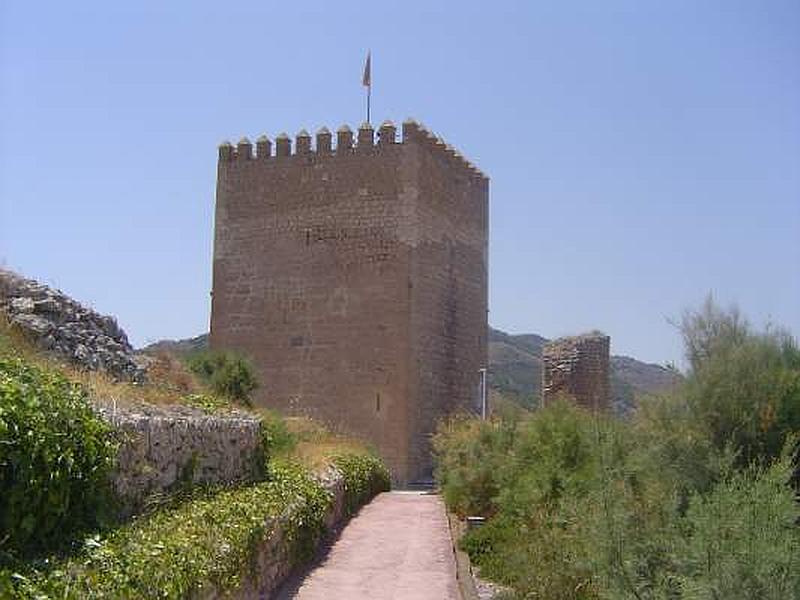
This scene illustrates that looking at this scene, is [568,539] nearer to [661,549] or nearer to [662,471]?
[662,471]

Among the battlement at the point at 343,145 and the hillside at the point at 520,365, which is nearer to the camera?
the battlement at the point at 343,145

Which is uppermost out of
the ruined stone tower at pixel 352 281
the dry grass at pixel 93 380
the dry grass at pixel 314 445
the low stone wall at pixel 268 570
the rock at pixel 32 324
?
the ruined stone tower at pixel 352 281

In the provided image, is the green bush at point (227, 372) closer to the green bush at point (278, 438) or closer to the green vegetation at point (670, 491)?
the green bush at point (278, 438)

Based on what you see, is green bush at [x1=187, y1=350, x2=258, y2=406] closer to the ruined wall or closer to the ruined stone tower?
the ruined stone tower

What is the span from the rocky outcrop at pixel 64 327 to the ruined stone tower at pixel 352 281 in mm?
10750

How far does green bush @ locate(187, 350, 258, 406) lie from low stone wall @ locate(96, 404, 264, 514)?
28.1 ft

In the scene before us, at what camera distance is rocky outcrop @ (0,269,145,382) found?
9.41 m

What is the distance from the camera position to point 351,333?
21.8 metres

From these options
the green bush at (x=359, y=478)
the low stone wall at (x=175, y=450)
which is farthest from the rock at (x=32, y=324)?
the green bush at (x=359, y=478)

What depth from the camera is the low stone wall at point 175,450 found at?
6520mm

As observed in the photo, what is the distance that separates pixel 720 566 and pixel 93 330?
748 cm

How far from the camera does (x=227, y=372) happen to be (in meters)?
19.3

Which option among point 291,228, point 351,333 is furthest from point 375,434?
point 291,228

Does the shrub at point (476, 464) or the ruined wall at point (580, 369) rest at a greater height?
the ruined wall at point (580, 369)
